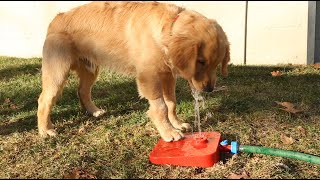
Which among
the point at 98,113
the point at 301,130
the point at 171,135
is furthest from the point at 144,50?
the point at 301,130

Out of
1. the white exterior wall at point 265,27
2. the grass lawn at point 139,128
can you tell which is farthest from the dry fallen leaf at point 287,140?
the white exterior wall at point 265,27

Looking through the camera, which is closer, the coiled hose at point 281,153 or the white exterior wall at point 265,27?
the coiled hose at point 281,153

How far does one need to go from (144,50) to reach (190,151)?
1.18m

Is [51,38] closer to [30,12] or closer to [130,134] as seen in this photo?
[130,134]

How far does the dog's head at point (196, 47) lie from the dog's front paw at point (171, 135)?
1.91 ft

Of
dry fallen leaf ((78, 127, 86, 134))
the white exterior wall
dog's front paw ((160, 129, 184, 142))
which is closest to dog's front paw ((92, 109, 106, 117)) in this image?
dry fallen leaf ((78, 127, 86, 134))

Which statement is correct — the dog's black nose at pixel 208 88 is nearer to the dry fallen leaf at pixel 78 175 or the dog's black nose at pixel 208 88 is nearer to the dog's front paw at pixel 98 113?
the dry fallen leaf at pixel 78 175

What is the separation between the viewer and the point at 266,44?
344 inches

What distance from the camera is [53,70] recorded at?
488 centimetres

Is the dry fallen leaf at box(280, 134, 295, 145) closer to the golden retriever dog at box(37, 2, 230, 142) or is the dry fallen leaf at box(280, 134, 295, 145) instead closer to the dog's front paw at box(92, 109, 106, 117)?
the golden retriever dog at box(37, 2, 230, 142)

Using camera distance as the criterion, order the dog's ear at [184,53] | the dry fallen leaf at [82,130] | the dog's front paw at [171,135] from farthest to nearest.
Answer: the dry fallen leaf at [82,130], the dog's front paw at [171,135], the dog's ear at [184,53]

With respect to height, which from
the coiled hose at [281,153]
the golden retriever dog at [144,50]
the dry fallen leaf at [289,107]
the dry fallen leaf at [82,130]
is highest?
the golden retriever dog at [144,50]

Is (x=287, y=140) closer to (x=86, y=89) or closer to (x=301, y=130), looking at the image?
(x=301, y=130)

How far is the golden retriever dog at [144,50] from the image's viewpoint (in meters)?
4.11
